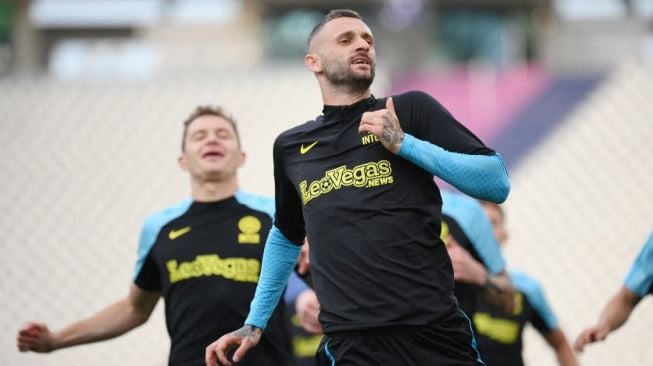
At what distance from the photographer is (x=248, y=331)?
4391 millimetres

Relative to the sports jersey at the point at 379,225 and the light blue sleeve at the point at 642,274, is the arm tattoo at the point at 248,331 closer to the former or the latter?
the sports jersey at the point at 379,225

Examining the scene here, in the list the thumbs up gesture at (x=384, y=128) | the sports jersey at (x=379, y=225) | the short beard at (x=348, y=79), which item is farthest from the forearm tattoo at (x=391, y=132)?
the short beard at (x=348, y=79)

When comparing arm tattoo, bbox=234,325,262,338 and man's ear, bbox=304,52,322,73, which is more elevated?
man's ear, bbox=304,52,322,73

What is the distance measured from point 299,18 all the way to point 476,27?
3187 millimetres

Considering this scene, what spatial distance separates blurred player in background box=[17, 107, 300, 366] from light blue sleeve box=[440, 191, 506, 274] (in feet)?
3.59

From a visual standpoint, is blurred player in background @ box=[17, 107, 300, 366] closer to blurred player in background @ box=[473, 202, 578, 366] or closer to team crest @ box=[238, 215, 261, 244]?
team crest @ box=[238, 215, 261, 244]

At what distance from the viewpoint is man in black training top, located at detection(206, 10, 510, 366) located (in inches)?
149

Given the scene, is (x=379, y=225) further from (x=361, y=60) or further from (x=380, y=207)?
(x=361, y=60)

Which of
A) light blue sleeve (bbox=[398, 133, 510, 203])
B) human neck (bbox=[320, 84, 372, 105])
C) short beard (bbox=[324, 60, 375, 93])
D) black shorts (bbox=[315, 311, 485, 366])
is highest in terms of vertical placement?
short beard (bbox=[324, 60, 375, 93])

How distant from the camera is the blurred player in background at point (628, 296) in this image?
16.8 ft

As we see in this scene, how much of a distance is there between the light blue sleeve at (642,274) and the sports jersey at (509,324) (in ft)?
4.57

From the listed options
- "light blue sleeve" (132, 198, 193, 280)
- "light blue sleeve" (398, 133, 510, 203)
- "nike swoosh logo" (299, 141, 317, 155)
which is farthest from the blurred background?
"light blue sleeve" (398, 133, 510, 203)

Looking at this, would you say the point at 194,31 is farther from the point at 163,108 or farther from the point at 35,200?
the point at 35,200

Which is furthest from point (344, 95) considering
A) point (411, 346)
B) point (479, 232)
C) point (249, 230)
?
point (479, 232)
